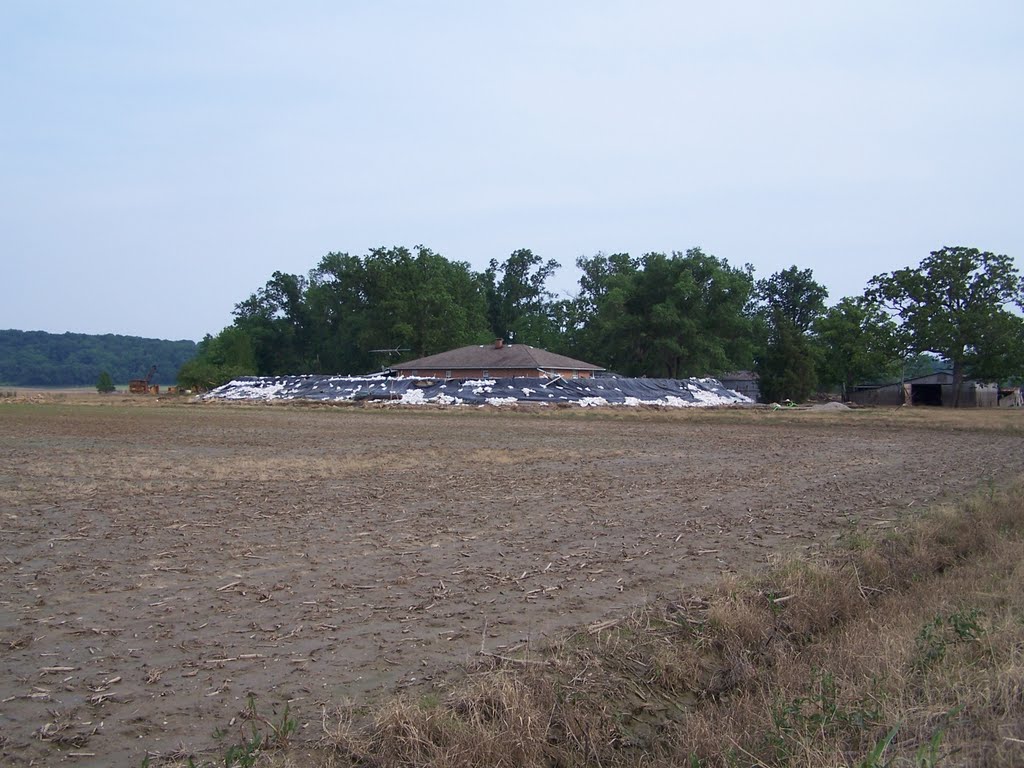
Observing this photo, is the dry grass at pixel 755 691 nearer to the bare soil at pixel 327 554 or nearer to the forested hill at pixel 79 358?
the bare soil at pixel 327 554

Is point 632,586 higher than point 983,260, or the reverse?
point 983,260

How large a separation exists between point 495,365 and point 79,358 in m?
136

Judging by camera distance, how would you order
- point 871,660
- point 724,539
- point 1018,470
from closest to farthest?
point 871,660 < point 724,539 < point 1018,470

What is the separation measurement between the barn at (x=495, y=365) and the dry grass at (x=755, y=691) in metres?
51.2

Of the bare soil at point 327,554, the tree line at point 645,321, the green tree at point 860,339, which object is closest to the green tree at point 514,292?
the tree line at point 645,321

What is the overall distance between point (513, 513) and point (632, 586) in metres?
3.76

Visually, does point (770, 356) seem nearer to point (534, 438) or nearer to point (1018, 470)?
point (534, 438)

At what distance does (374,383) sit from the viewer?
5566 centimetres

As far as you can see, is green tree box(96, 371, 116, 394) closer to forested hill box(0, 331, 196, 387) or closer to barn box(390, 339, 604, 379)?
barn box(390, 339, 604, 379)

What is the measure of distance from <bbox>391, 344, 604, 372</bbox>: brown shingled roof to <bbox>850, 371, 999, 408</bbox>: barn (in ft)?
79.3

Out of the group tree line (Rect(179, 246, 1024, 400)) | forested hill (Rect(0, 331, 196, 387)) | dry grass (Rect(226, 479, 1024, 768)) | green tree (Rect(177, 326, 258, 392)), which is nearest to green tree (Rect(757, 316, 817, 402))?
tree line (Rect(179, 246, 1024, 400))

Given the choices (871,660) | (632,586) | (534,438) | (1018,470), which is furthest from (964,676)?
(534,438)

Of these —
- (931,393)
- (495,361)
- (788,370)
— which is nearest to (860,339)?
(788,370)

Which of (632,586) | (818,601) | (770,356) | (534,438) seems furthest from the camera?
(770,356)
